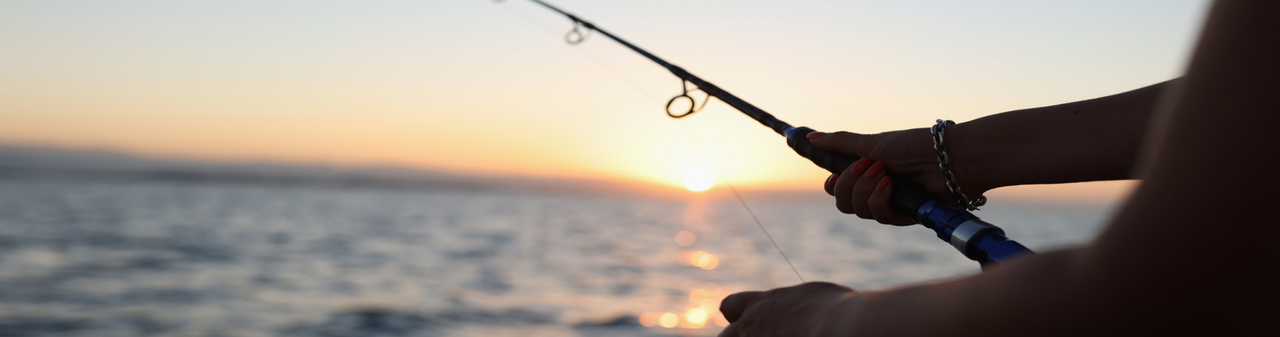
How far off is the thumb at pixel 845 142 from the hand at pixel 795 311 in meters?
1.02

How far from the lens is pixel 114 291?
6738mm

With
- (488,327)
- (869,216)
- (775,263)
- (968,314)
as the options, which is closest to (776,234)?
(775,263)

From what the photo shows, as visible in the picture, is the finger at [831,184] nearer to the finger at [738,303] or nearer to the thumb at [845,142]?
the thumb at [845,142]

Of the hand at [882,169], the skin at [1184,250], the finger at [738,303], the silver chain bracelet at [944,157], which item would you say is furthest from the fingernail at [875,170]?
the skin at [1184,250]

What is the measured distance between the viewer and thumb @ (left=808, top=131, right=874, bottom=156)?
6.37 feet

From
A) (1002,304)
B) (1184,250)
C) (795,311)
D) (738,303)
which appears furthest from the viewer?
(738,303)

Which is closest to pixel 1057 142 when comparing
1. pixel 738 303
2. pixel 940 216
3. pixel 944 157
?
pixel 944 157

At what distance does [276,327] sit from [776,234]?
15.7m

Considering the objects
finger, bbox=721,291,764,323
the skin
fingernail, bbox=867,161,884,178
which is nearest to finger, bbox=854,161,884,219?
fingernail, bbox=867,161,884,178

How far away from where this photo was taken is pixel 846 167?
1948 mm

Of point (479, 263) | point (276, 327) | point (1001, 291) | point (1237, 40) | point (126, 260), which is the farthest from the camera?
point (479, 263)

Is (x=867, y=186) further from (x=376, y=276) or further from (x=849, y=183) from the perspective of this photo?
(x=376, y=276)

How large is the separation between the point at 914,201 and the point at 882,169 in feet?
0.73

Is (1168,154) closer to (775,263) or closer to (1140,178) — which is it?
(1140,178)
